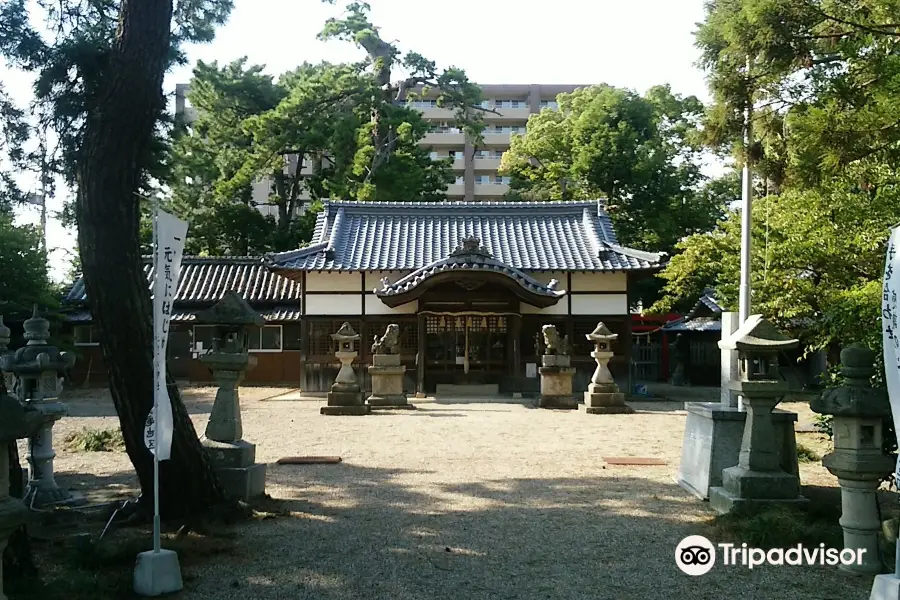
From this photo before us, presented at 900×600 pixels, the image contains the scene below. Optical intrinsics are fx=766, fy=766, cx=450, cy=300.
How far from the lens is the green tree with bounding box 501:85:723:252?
88.9 feet

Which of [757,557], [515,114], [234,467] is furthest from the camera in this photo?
[515,114]

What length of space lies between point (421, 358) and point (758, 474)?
13.5 metres

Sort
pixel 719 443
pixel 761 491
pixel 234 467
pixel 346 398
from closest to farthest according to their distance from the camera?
pixel 761 491 → pixel 234 467 → pixel 719 443 → pixel 346 398

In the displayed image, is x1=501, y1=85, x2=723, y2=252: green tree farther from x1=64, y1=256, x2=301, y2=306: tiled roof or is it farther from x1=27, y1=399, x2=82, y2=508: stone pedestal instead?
x1=27, y1=399, x2=82, y2=508: stone pedestal

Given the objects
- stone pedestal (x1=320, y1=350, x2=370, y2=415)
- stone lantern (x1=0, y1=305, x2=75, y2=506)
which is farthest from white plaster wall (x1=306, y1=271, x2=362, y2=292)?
stone lantern (x1=0, y1=305, x2=75, y2=506)

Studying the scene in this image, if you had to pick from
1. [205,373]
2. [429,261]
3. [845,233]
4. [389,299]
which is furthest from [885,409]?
[205,373]

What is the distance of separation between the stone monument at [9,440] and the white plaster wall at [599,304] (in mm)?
17262

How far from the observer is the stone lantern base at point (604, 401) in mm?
15727

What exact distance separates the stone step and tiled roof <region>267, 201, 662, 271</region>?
3.22 meters

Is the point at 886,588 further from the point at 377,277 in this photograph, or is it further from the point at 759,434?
the point at 377,277

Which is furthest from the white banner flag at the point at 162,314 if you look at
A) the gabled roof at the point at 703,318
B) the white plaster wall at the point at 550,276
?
the gabled roof at the point at 703,318

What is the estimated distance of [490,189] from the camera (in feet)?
163

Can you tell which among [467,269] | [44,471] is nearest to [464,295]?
[467,269]

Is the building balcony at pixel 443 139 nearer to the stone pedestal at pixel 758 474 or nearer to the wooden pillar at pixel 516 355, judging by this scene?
the wooden pillar at pixel 516 355
